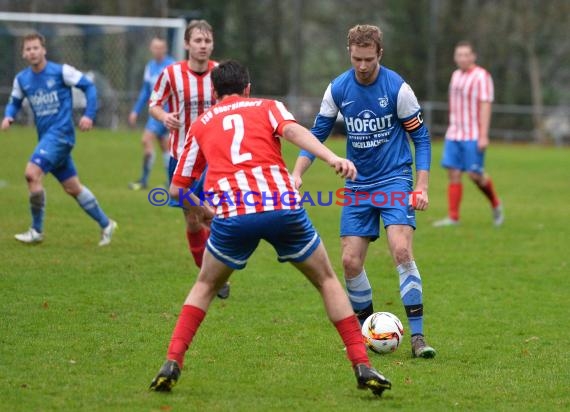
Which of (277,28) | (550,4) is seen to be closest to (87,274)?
(277,28)

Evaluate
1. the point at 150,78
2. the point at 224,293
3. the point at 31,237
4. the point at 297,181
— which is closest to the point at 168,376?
the point at 297,181

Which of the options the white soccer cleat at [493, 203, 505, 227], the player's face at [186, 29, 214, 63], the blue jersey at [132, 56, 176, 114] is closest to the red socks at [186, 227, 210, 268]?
the player's face at [186, 29, 214, 63]

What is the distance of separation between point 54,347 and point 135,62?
68.0 ft

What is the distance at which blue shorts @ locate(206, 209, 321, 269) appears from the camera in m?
5.23

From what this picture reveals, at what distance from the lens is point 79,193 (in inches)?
411

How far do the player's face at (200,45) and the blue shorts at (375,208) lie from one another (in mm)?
2304

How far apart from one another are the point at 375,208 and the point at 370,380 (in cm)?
159

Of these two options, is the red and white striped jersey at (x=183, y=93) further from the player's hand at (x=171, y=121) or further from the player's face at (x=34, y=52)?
the player's face at (x=34, y=52)

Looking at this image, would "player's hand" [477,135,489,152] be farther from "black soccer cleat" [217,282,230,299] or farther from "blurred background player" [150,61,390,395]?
"blurred background player" [150,61,390,395]

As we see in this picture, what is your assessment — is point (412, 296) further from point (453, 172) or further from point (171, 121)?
point (453, 172)

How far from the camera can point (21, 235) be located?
10.7 meters

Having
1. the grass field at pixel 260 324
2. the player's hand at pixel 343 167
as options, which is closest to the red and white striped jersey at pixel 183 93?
the grass field at pixel 260 324

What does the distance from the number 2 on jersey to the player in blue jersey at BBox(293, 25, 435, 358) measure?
1104 mm

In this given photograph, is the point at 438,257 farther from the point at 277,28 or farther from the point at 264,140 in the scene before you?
the point at 277,28
